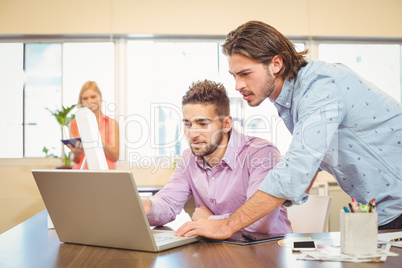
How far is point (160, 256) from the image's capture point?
3.68 ft

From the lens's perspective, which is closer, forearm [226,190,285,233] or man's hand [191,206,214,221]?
forearm [226,190,285,233]

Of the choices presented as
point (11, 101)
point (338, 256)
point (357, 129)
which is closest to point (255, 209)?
point (338, 256)

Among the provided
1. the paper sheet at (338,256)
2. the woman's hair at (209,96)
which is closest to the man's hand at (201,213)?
the woman's hair at (209,96)

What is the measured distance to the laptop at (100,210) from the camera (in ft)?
3.60

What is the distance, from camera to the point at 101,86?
452 cm

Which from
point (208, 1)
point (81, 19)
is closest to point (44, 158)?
point (81, 19)

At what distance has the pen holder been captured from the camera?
3.52ft

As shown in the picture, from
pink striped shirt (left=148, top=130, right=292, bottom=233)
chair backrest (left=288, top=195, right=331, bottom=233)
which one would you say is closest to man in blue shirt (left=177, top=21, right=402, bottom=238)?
pink striped shirt (left=148, top=130, right=292, bottom=233)

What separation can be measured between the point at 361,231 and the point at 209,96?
97 centimetres

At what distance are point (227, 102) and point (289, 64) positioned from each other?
50cm

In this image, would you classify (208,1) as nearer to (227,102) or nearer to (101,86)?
(101,86)

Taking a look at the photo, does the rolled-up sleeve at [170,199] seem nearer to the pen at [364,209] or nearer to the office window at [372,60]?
the pen at [364,209]

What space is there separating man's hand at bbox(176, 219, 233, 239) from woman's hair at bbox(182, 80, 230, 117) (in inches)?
27.0

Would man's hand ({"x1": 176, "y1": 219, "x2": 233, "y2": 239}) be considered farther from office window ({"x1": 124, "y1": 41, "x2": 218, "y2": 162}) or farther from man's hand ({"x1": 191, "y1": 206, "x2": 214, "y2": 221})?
office window ({"x1": 124, "y1": 41, "x2": 218, "y2": 162})
